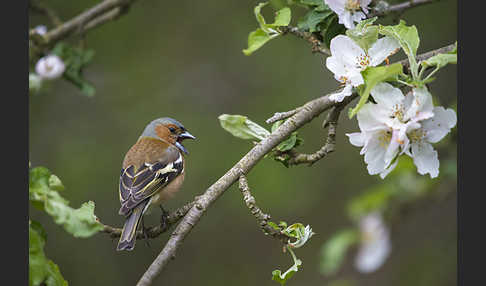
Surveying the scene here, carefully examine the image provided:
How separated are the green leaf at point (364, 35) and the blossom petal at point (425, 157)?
1.65ft

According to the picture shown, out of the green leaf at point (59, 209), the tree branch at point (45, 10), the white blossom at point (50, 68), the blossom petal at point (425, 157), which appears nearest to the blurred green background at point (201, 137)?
the tree branch at point (45, 10)

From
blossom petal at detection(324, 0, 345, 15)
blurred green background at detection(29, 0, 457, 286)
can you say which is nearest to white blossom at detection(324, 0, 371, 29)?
blossom petal at detection(324, 0, 345, 15)

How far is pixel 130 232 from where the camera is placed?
2.95 meters

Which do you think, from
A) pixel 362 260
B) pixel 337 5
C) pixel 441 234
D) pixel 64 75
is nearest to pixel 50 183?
pixel 337 5

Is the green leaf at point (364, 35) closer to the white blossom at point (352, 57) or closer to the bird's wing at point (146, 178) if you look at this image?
the white blossom at point (352, 57)

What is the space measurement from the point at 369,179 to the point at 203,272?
264 centimetres

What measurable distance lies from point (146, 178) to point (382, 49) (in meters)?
1.90

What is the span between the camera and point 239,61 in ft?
24.2

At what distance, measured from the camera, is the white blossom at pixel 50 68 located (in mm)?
4340

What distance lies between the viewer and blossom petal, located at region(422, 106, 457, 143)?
85.4 inches

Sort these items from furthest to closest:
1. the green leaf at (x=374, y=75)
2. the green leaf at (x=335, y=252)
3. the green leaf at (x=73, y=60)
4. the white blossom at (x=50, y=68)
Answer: the green leaf at (x=73, y=60), the white blossom at (x=50, y=68), the green leaf at (x=335, y=252), the green leaf at (x=374, y=75)

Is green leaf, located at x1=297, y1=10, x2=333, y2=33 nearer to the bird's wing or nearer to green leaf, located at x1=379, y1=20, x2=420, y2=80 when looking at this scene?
green leaf, located at x1=379, y1=20, x2=420, y2=80

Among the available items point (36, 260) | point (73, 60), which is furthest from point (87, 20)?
point (36, 260)

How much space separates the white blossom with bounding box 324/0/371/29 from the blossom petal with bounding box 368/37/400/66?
448mm
